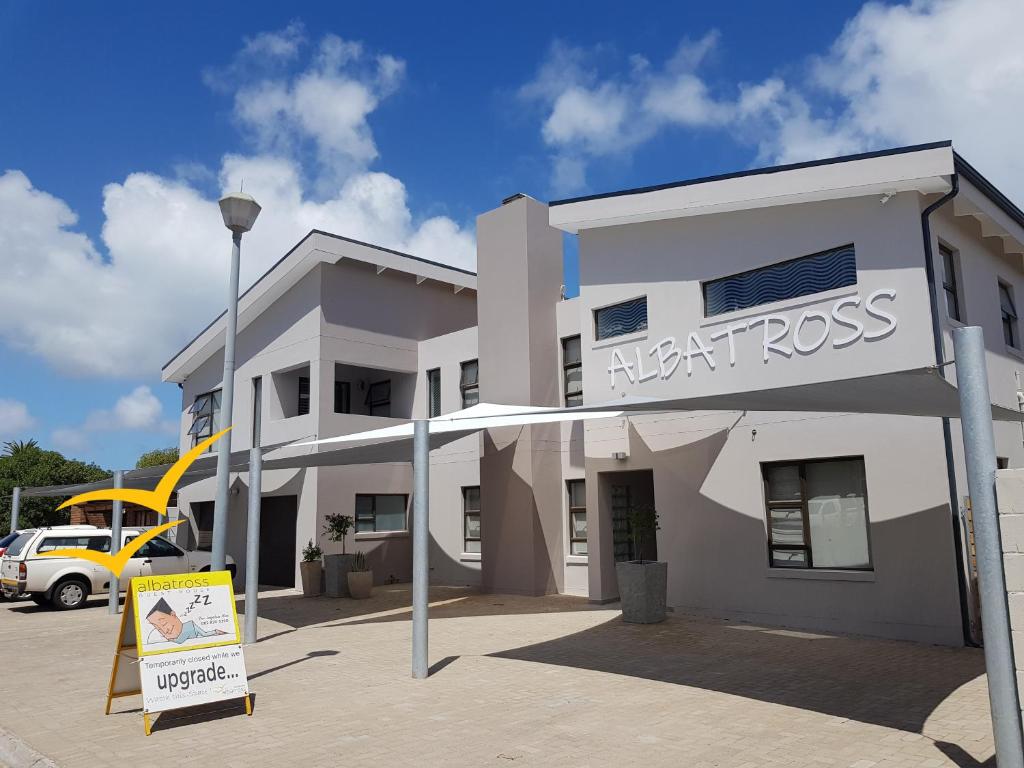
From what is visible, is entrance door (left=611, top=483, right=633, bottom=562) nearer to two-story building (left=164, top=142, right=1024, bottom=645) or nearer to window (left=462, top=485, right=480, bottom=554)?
two-story building (left=164, top=142, right=1024, bottom=645)

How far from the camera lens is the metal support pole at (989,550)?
15.1 ft

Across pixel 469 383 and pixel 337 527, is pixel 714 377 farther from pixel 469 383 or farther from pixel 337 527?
pixel 337 527

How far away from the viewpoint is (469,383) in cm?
1838

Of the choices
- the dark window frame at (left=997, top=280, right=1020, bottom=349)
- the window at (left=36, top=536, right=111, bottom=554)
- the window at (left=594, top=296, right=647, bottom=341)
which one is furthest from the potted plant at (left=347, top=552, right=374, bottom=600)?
the dark window frame at (left=997, top=280, right=1020, bottom=349)

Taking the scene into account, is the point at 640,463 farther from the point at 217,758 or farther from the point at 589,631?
the point at 217,758

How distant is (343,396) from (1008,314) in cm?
1522

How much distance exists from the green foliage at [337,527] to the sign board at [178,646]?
965 centimetres

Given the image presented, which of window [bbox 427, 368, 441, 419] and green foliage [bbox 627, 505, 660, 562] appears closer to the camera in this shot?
green foliage [bbox 627, 505, 660, 562]

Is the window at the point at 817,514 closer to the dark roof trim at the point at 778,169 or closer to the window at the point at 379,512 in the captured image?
the dark roof trim at the point at 778,169

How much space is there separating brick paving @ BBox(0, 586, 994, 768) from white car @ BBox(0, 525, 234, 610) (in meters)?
4.52

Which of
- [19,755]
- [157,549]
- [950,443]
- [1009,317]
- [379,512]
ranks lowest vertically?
[19,755]

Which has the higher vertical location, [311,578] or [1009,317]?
[1009,317]

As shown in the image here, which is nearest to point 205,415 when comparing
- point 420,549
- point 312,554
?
point 312,554

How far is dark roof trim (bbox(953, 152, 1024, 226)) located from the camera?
382 inches
